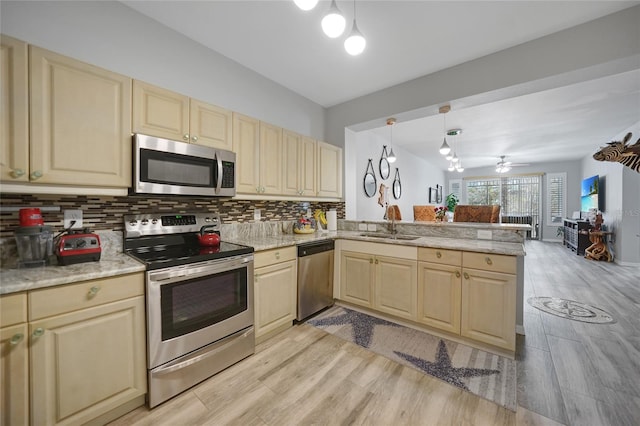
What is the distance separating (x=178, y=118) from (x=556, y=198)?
430 inches

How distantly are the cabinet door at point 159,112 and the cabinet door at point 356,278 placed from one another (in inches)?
79.2

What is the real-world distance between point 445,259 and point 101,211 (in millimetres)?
2786

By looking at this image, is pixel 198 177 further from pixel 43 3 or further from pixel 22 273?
pixel 43 3

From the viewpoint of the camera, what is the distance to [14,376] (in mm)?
1153

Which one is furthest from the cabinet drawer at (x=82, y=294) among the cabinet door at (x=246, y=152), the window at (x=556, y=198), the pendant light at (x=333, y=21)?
the window at (x=556, y=198)

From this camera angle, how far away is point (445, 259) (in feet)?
7.48

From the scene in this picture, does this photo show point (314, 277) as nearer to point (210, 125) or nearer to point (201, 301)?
point (201, 301)

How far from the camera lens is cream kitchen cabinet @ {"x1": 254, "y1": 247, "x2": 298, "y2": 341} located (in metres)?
2.19

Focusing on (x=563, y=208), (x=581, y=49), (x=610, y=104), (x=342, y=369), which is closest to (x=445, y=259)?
(x=342, y=369)

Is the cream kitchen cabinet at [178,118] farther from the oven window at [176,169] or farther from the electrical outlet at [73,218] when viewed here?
the electrical outlet at [73,218]

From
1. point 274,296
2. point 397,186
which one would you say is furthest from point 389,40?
point 397,186

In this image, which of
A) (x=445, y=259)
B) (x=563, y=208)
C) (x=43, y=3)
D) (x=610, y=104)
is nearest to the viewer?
(x=43, y=3)

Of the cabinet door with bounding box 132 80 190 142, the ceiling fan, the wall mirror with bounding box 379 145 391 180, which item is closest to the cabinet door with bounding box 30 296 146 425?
the cabinet door with bounding box 132 80 190 142

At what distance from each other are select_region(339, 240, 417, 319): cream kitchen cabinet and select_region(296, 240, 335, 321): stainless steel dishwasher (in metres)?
0.17
